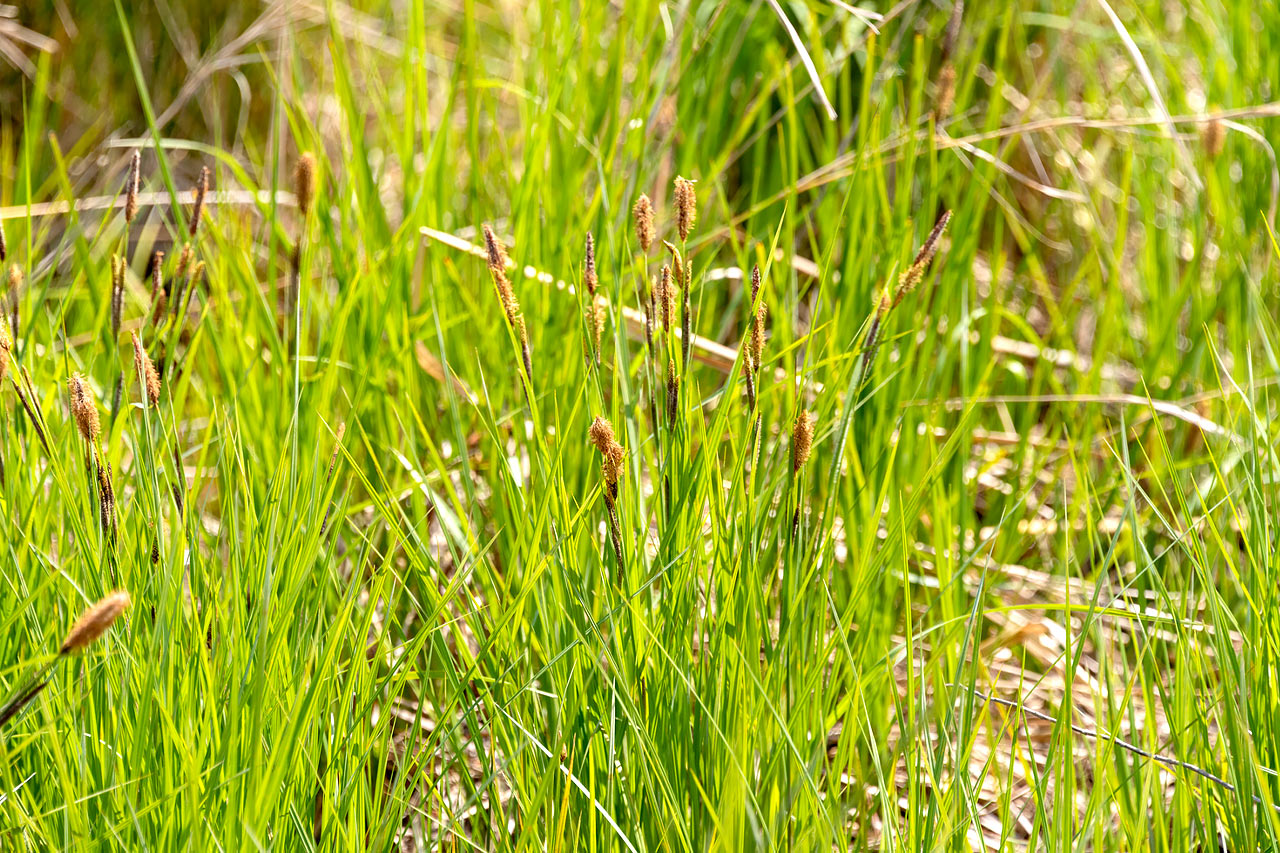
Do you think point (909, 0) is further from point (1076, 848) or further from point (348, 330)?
point (1076, 848)

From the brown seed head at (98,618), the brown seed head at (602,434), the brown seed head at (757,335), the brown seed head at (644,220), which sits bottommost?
the brown seed head at (98,618)

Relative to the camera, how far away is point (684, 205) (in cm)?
87

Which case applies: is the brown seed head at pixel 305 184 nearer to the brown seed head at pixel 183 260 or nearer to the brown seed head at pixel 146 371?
the brown seed head at pixel 183 260

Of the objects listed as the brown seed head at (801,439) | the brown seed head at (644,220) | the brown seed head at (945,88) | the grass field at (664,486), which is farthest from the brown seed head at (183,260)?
the brown seed head at (945,88)

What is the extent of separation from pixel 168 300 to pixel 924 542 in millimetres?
1082

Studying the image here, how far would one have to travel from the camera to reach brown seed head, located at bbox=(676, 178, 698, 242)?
861 millimetres

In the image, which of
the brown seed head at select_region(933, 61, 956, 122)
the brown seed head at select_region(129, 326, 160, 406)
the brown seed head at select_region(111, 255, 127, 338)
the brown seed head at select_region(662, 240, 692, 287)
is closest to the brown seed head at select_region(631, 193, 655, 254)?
the brown seed head at select_region(662, 240, 692, 287)

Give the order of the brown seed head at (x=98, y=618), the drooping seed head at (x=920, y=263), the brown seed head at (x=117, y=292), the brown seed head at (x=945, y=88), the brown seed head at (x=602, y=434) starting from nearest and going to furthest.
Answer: the brown seed head at (x=98, y=618) < the brown seed head at (x=602, y=434) < the drooping seed head at (x=920, y=263) < the brown seed head at (x=117, y=292) < the brown seed head at (x=945, y=88)

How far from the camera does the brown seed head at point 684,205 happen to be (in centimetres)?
86

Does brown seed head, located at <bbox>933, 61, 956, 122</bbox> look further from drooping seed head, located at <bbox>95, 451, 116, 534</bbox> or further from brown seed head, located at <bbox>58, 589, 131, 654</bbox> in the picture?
brown seed head, located at <bbox>58, 589, 131, 654</bbox>

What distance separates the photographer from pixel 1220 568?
1530 mm

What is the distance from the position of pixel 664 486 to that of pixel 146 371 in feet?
1.41

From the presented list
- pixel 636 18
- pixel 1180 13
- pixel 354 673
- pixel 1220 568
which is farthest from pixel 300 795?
pixel 1180 13

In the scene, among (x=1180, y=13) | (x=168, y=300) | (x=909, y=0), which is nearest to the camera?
(x=168, y=300)
